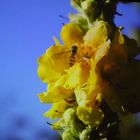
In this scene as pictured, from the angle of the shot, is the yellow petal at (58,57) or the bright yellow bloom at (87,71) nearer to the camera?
the bright yellow bloom at (87,71)

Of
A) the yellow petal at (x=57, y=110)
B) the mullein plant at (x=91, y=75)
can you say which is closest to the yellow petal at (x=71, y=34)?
the mullein plant at (x=91, y=75)

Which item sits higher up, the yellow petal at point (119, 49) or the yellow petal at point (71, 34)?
the yellow petal at point (71, 34)

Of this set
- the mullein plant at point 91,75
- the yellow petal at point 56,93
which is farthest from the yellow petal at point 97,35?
the yellow petal at point 56,93

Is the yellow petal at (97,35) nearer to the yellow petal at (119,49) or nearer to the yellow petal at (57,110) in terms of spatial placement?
the yellow petal at (119,49)

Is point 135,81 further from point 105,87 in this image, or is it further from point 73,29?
point 73,29

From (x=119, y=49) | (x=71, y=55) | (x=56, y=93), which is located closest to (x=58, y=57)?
(x=71, y=55)

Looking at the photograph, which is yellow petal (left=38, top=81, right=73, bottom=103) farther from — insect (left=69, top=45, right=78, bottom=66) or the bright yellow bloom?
insect (left=69, top=45, right=78, bottom=66)

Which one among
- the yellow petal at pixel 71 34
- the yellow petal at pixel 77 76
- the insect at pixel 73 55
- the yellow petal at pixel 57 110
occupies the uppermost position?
the yellow petal at pixel 71 34

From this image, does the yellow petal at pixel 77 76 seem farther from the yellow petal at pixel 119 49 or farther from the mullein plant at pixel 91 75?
the yellow petal at pixel 119 49

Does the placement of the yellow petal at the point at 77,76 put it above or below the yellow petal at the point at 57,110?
above
